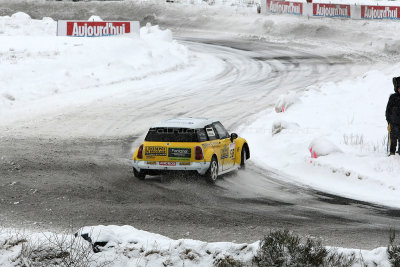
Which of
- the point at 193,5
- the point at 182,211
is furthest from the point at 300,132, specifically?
the point at 193,5

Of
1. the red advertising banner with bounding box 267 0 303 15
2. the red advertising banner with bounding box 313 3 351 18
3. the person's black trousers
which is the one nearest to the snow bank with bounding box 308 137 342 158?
the person's black trousers

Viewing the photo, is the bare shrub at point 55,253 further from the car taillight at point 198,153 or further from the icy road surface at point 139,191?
the car taillight at point 198,153

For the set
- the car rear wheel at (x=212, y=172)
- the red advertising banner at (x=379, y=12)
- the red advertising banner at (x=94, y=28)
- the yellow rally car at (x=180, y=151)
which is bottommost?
the car rear wheel at (x=212, y=172)

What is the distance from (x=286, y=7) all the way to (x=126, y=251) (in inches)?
1801

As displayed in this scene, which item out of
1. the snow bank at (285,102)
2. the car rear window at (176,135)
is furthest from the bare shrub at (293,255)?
the snow bank at (285,102)

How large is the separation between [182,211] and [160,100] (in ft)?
47.3

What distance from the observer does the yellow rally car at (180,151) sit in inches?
560

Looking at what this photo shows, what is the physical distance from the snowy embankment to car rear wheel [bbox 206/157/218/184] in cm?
951

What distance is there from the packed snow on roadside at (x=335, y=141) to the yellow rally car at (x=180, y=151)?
2.16 meters

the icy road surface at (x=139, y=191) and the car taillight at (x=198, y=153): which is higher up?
the car taillight at (x=198, y=153)

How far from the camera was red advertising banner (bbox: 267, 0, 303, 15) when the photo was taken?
5122 centimetres

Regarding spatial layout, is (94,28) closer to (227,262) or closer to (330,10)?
(330,10)

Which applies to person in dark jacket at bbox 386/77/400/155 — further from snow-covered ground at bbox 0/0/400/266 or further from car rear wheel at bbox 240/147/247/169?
car rear wheel at bbox 240/147/247/169

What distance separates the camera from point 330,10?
1991 inches
